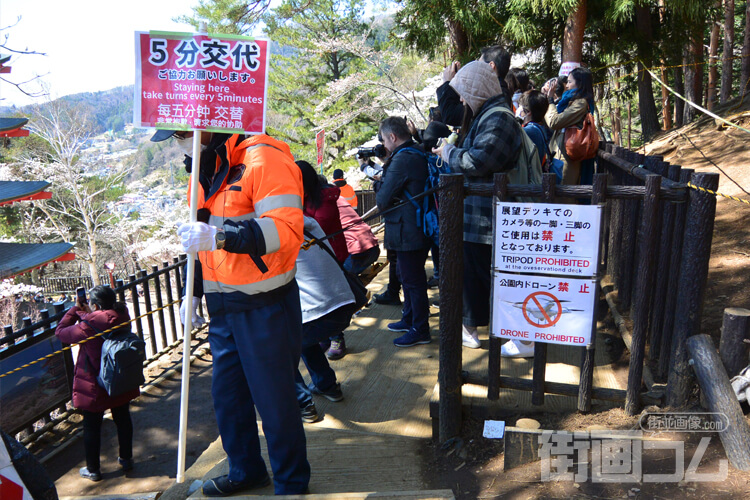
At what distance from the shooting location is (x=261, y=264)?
2.20 metres

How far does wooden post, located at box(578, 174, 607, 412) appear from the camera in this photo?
2434 mm

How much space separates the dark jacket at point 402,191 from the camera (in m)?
4.06

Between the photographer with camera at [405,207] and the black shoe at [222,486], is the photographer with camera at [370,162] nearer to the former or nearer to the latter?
the photographer with camera at [405,207]

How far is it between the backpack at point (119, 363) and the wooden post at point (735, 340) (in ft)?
12.7

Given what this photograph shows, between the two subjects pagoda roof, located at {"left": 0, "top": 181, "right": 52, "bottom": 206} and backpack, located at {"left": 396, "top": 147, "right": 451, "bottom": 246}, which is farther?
pagoda roof, located at {"left": 0, "top": 181, "right": 52, "bottom": 206}

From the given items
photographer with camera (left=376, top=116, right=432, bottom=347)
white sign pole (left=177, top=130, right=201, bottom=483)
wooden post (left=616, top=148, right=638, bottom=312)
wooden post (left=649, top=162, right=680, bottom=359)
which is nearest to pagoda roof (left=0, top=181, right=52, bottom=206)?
photographer with camera (left=376, top=116, right=432, bottom=347)

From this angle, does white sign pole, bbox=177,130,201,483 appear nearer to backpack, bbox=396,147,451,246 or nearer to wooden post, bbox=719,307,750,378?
backpack, bbox=396,147,451,246

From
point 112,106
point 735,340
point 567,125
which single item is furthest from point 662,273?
point 112,106

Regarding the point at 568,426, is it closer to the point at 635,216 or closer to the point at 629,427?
the point at 629,427

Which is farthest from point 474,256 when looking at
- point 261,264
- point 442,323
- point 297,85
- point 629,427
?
point 297,85

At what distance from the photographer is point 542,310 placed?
2.65 metres

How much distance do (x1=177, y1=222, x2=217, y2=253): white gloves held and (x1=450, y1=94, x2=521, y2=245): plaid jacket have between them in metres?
1.52

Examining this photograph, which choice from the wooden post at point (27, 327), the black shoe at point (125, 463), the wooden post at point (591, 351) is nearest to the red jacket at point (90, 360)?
the black shoe at point (125, 463)

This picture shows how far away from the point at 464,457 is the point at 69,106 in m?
34.5
